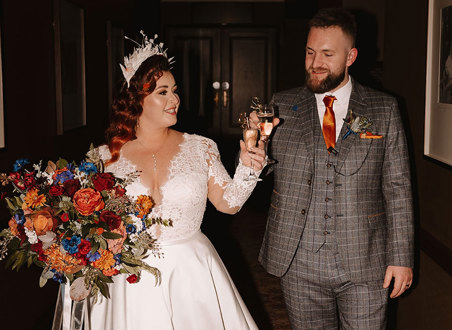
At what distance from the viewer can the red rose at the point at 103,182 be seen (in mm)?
2123

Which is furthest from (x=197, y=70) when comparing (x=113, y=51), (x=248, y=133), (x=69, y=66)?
(x=248, y=133)

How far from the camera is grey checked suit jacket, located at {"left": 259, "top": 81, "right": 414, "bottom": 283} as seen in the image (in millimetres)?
2547

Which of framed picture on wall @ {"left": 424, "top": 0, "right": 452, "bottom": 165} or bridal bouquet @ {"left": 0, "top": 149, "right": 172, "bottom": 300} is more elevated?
framed picture on wall @ {"left": 424, "top": 0, "right": 452, "bottom": 165}

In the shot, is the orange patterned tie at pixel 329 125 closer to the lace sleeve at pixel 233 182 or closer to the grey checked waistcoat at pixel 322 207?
the grey checked waistcoat at pixel 322 207

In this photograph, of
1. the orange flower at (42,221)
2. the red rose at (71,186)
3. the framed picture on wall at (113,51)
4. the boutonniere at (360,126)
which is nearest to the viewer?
the orange flower at (42,221)

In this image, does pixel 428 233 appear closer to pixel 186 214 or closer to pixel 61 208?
pixel 186 214

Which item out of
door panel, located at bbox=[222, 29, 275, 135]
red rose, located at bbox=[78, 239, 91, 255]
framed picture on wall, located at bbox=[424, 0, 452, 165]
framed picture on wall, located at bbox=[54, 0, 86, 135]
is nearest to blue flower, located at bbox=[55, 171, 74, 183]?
red rose, located at bbox=[78, 239, 91, 255]

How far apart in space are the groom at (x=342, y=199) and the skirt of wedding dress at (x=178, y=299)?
0.29 metres

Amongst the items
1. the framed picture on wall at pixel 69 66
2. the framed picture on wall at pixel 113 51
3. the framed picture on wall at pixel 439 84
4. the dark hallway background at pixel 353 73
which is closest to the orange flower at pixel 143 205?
the dark hallway background at pixel 353 73

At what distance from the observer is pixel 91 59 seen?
5.51 metres

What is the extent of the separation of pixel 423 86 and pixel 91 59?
10.8 feet

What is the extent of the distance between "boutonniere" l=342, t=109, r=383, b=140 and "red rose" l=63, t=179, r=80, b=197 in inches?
46.5

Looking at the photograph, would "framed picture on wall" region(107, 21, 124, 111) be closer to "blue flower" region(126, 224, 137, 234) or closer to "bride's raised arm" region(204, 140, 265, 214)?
"bride's raised arm" region(204, 140, 265, 214)

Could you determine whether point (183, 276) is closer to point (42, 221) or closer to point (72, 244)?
point (72, 244)
